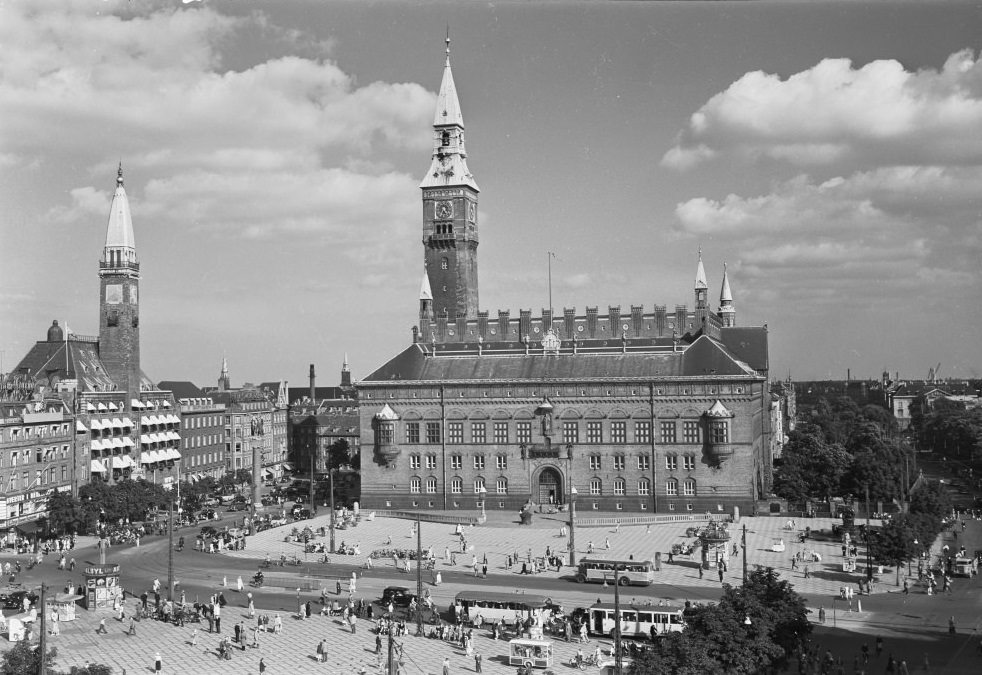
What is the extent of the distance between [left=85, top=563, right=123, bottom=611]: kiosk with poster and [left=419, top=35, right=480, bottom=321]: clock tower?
6346cm

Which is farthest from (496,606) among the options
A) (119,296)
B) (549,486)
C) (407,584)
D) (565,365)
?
(119,296)

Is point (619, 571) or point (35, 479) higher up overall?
point (35, 479)

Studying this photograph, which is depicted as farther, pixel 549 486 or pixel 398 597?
pixel 549 486

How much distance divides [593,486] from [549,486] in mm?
4576

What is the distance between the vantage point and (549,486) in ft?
334

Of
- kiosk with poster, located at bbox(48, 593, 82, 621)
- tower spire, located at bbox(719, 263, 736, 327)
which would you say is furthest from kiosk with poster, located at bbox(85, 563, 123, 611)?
tower spire, located at bbox(719, 263, 736, 327)

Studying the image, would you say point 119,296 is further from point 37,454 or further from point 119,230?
point 37,454

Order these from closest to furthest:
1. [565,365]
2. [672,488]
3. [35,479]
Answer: [35,479], [672,488], [565,365]

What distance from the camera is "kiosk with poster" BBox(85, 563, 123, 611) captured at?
197 ft

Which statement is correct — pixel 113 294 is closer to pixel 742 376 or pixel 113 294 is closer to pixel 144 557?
pixel 144 557

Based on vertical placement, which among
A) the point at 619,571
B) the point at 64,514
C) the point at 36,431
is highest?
the point at 36,431

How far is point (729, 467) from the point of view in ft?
315

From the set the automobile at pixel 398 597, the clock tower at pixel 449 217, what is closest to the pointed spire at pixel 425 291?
the clock tower at pixel 449 217

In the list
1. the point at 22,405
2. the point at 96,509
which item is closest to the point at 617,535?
the point at 96,509
